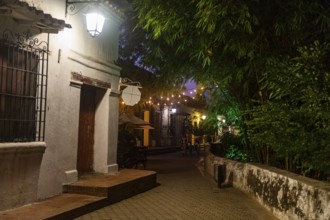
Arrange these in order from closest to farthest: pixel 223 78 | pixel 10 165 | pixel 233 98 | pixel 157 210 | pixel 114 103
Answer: pixel 10 165 < pixel 157 210 < pixel 223 78 < pixel 114 103 < pixel 233 98

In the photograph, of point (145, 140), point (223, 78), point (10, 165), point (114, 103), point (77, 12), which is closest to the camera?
point (10, 165)

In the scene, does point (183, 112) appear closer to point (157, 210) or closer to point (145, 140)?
point (145, 140)

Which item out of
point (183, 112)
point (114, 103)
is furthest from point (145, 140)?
point (114, 103)

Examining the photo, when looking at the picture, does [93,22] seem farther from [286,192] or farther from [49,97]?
[286,192]

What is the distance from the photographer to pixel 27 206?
27.0ft

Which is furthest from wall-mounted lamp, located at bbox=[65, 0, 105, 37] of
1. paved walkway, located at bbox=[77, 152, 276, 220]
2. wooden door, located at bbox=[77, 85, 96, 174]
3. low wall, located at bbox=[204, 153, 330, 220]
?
low wall, located at bbox=[204, 153, 330, 220]

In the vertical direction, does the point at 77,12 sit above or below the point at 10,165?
above

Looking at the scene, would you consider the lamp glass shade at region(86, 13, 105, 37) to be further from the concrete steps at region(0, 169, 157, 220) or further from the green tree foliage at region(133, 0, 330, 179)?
the concrete steps at region(0, 169, 157, 220)

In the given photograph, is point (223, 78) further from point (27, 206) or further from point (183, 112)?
point (183, 112)

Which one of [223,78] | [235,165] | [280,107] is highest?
[223,78]

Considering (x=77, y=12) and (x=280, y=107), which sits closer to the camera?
(x=280, y=107)

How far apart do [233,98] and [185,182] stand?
10.8 ft

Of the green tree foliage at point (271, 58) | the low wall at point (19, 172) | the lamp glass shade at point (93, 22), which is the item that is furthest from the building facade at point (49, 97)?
the green tree foliage at point (271, 58)

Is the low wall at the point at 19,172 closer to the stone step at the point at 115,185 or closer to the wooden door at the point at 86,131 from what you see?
the stone step at the point at 115,185
